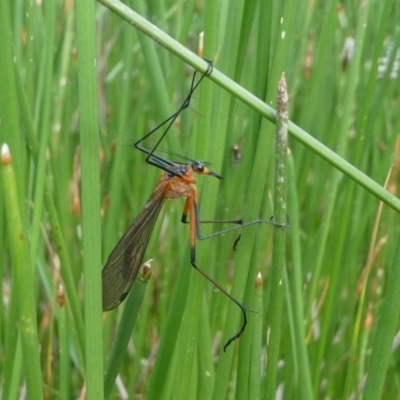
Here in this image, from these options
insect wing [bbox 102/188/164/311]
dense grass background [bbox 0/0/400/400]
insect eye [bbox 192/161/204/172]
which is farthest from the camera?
insect wing [bbox 102/188/164/311]

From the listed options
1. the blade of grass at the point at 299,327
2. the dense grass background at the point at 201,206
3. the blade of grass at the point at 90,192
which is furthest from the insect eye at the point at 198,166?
the blade of grass at the point at 90,192

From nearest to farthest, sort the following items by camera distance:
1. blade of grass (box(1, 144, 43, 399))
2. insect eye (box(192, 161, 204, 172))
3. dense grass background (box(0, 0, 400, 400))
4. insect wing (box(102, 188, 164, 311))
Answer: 1. blade of grass (box(1, 144, 43, 399))
2. dense grass background (box(0, 0, 400, 400))
3. insect eye (box(192, 161, 204, 172))
4. insect wing (box(102, 188, 164, 311))

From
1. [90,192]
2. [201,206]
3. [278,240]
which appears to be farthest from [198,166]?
[90,192]

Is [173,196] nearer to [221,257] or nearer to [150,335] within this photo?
[221,257]

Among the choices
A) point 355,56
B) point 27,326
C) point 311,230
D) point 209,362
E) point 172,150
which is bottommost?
point 209,362

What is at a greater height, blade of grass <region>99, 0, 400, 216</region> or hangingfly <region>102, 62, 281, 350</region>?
blade of grass <region>99, 0, 400, 216</region>

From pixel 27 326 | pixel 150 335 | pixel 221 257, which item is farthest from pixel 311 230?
pixel 27 326

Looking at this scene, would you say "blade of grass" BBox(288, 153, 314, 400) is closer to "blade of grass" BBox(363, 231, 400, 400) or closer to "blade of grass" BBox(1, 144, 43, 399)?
"blade of grass" BBox(363, 231, 400, 400)

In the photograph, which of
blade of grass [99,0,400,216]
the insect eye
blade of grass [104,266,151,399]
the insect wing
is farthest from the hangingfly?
blade of grass [99,0,400,216]

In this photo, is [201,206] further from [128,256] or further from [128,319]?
Answer: [128,256]
